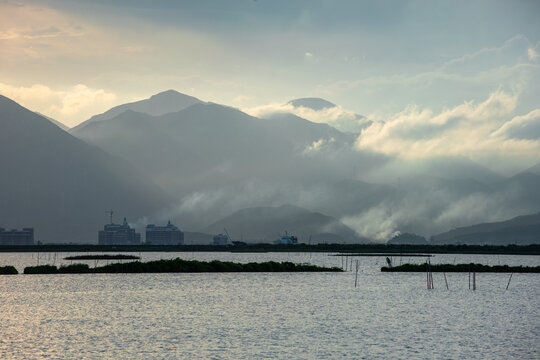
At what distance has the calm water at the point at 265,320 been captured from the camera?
183 feet

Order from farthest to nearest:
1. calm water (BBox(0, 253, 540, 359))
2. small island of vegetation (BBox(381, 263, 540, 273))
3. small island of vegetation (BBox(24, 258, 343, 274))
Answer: small island of vegetation (BBox(381, 263, 540, 273)) < small island of vegetation (BBox(24, 258, 343, 274)) < calm water (BBox(0, 253, 540, 359))

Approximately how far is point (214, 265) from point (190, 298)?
62.5 meters

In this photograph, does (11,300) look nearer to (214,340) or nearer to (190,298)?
(190,298)

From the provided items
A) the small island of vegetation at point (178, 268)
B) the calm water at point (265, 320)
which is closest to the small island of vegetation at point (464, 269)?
the small island of vegetation at point (178, 268)

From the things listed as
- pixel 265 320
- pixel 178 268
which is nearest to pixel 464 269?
pixel 178 268

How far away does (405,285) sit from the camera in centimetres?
12738

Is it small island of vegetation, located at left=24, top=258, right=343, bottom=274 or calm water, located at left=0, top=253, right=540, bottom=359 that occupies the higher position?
small island of vegetation, located at left=24, top=258, right=343, bottom=274

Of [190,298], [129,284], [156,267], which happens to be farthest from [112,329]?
[156,267]

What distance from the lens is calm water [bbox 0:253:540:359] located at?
55.8 m

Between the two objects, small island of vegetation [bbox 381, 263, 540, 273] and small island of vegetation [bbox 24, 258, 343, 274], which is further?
small island of vegetation [bbox 381, 263, 540, 273]

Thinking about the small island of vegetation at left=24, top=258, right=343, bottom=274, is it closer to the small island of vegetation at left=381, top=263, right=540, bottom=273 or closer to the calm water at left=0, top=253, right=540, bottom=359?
the small island of vegetation at left=381, top=263, right=540, bottom=273

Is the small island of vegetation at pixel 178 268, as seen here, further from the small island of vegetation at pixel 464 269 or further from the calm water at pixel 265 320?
the calm water at pixel 265 320

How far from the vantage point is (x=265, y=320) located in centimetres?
7581

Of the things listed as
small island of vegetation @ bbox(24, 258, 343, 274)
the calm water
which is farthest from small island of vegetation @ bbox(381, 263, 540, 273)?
the calm water
